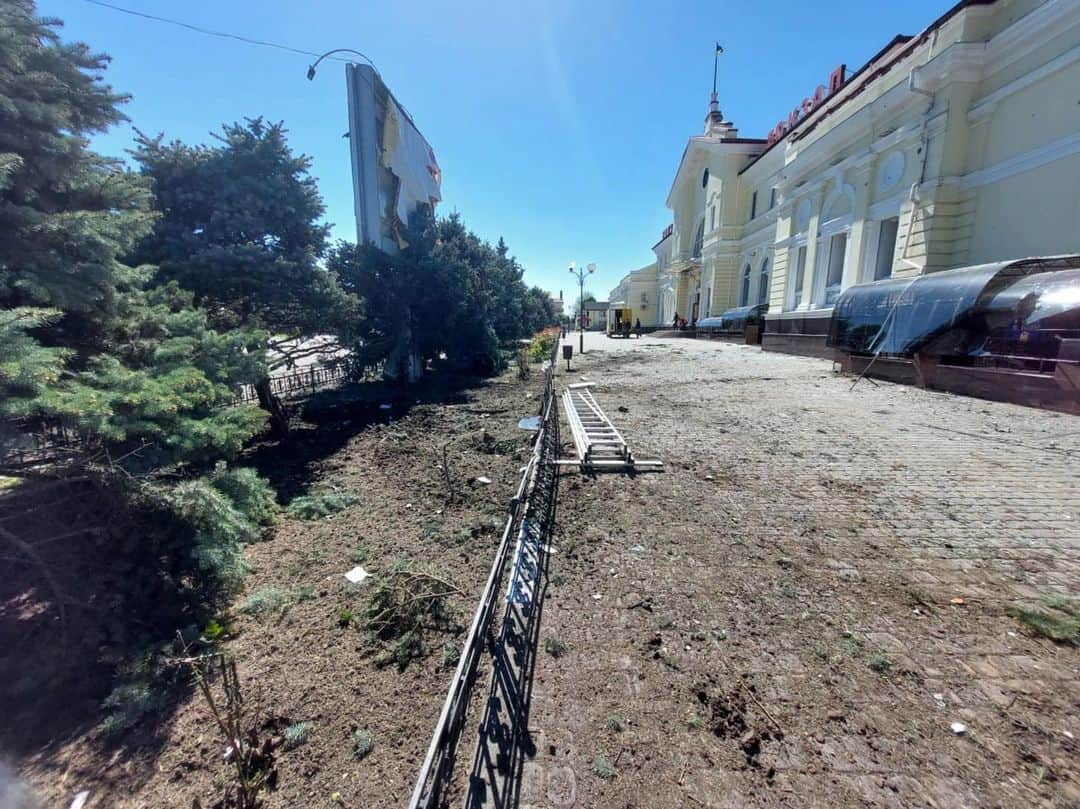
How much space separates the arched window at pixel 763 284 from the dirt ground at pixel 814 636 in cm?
2328

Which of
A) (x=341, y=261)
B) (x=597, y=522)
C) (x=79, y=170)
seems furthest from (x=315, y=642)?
(x=341, y=261)

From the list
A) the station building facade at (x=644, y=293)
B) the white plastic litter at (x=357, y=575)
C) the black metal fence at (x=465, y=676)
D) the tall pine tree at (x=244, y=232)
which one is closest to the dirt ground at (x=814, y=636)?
the black metal fence at (x=465, y=676)

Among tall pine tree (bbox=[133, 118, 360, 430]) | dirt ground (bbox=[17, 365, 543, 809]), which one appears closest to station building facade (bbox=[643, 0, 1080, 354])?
dirt ground (bbox=[17, 365, 543, 809])

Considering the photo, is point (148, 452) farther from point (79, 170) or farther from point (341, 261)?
point (341, 261)

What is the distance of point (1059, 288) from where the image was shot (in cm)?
Result: 805

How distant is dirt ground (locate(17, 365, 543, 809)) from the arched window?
87.4 feet

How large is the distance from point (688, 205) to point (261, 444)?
3938 cm

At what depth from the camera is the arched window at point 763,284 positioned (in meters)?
26.3

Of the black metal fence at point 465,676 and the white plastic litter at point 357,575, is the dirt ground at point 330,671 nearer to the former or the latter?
the white plastic litter at point 357,575

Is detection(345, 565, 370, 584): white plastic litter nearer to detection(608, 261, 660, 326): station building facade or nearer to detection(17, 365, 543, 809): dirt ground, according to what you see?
detection(17, 365, 543, 809): dirt ground

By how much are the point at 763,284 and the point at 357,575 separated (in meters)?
29.6

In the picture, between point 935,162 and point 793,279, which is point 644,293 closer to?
point 793,279

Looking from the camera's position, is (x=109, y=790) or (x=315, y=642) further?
(x=315, y=642)

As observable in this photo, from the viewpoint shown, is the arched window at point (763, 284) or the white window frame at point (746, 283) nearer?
the arched window at point (763, 284)
